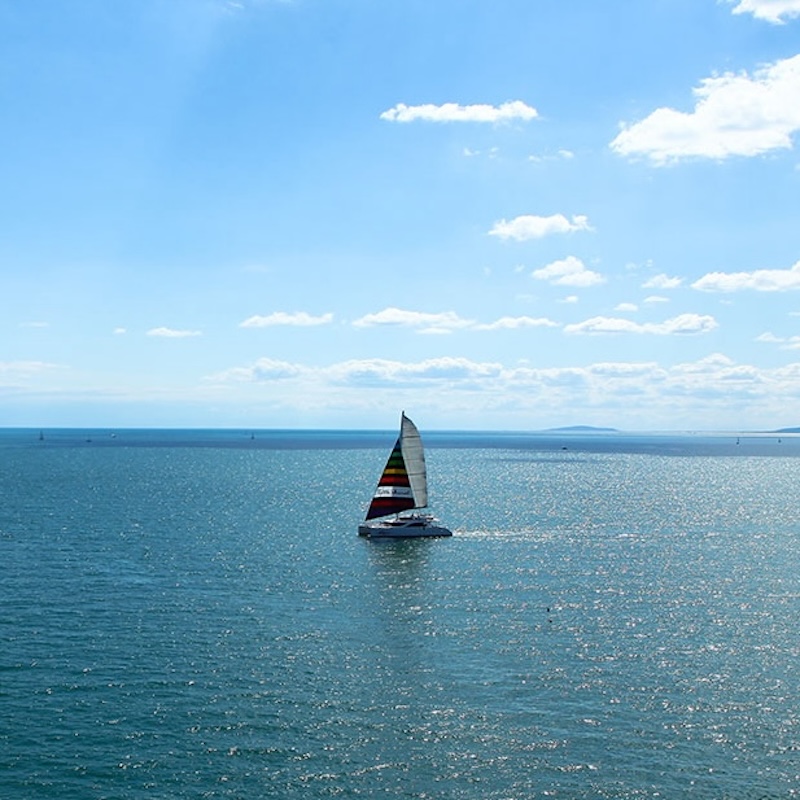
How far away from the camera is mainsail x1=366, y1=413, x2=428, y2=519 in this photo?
12525cm

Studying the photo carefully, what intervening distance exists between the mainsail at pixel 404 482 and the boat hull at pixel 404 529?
2398 millimetres

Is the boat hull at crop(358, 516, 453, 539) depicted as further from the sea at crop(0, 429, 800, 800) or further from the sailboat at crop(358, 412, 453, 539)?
the sea at crop(0, 429, 800, 800)

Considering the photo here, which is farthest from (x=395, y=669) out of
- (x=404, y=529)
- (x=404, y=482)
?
(x=404, y=482)

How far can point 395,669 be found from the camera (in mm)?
61219

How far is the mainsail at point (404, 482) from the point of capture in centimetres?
12525

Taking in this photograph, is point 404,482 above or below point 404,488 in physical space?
above

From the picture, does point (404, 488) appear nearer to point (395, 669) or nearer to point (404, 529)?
point (404, 529)

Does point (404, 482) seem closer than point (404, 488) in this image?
Yes

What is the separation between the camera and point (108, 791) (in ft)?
140

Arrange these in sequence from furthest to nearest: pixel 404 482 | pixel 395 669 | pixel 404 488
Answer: pixel 404 488, pixel 404 482, pixel 395 669

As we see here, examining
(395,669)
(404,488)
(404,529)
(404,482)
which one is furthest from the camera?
(404,488)

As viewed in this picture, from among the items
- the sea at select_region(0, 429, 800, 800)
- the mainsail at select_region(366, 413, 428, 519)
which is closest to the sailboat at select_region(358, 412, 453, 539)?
the mainsail at select_region(366, 413, 428, 519)

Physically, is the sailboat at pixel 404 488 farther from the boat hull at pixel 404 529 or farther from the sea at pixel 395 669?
the sea at pixel 395 669

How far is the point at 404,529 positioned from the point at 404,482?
815 cm
